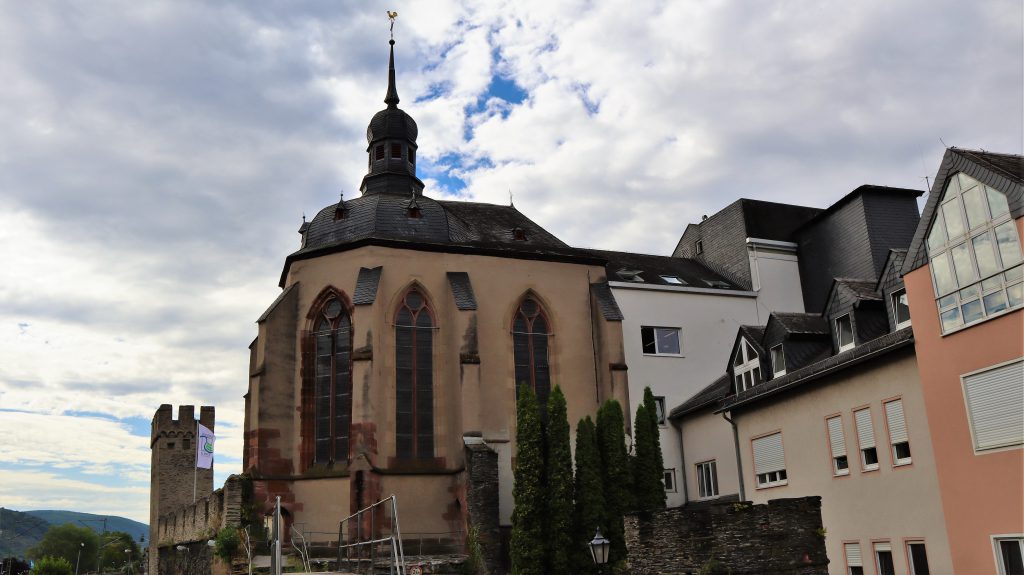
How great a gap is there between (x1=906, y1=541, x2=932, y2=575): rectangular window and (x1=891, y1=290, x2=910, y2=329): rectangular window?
474cm

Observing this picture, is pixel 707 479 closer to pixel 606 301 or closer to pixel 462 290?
pixel 606 301

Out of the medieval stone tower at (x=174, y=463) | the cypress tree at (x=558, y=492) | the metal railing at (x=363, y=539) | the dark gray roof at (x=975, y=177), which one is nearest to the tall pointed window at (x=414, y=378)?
the metal railing at (x=363, y=539)

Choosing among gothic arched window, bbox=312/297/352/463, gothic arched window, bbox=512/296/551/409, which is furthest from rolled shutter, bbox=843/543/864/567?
gothic arched window, bbox=312/297/352/463

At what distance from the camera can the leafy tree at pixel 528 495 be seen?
916 inches

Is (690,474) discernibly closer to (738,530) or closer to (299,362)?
(738,530)

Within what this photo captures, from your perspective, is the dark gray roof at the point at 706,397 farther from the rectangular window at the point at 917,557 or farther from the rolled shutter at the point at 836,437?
the rectangular window at the point at 917,557

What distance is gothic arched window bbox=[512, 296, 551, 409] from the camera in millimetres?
31156

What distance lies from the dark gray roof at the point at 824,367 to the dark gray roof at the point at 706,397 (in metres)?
2.90

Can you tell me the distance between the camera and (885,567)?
18.5m

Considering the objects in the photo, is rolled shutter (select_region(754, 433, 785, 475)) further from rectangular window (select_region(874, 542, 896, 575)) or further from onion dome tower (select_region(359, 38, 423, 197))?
onion dome tower (select_region(359, 38, 423, 197))

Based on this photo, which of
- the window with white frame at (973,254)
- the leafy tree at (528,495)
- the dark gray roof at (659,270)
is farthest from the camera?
the dark gray roof at (659,270)

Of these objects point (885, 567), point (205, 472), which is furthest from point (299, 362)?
point (205, 472)

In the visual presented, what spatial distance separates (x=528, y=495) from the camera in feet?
78.6

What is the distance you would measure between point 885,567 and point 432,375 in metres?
15.9
